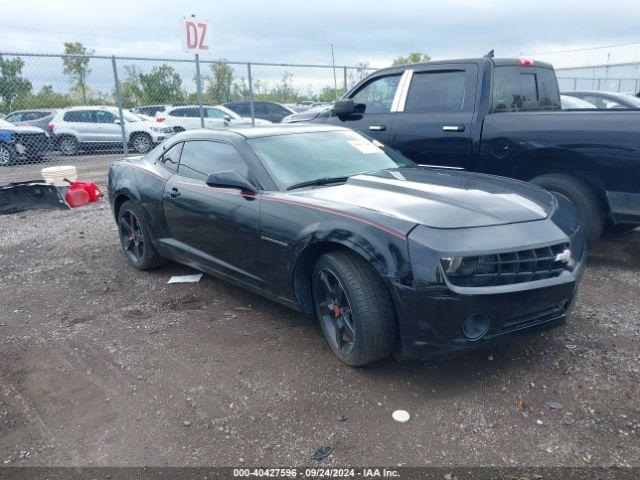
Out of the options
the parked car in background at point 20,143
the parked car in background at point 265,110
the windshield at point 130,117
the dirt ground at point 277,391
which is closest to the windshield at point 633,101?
the dirt ground at point 277,391

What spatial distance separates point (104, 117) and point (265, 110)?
16.6ft

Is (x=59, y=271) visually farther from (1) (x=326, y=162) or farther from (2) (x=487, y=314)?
(2) (x=487, y=314)

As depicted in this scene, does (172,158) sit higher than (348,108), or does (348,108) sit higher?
(348,108)

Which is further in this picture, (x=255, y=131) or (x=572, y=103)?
(x=572, y=103)

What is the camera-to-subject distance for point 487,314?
293 cm

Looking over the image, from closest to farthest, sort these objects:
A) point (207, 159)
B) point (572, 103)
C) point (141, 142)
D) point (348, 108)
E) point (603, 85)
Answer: point (207, 159) → point (348, 108) → point (572, 103) → point (141, 142) → point (603, 85)

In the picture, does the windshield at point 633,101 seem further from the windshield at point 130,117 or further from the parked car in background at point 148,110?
the parked car in background at point 148,110

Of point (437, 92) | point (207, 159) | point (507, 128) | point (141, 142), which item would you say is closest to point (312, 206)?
point (207, 159)

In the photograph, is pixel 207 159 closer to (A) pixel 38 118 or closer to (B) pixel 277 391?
(B) pixel 277 391

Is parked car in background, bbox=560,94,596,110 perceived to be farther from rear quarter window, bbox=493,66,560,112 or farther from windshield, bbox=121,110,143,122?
windshield, bbox=121,110,143,122

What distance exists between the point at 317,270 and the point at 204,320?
130 cm

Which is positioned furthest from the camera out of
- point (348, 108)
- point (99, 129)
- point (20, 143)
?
point (99, 129)

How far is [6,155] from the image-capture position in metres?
12.1

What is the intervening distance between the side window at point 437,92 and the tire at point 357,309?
307 centimetres
